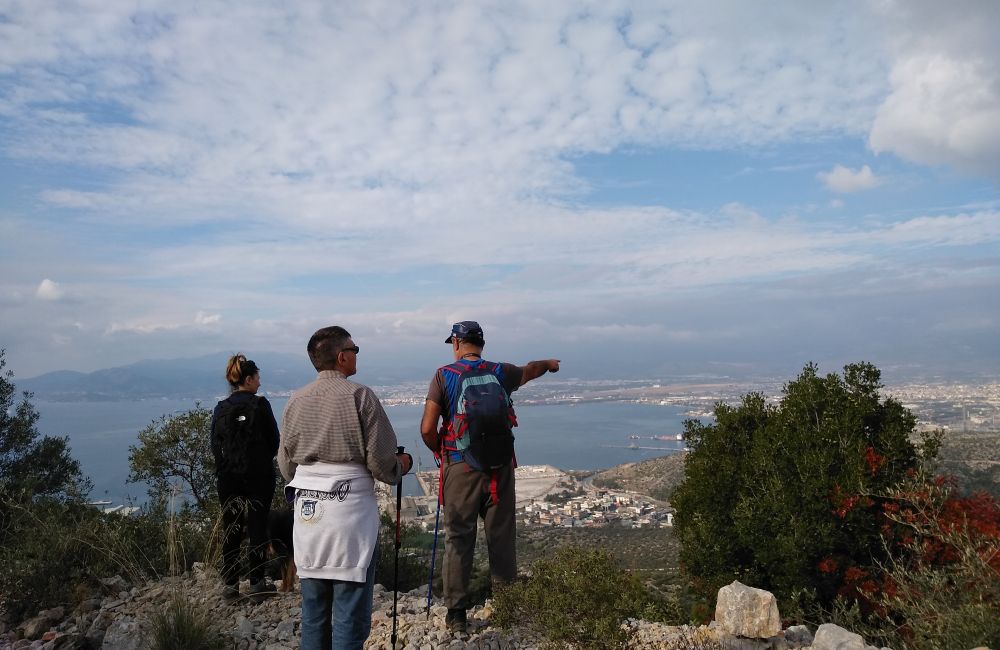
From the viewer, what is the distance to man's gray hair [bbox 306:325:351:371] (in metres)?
3.77

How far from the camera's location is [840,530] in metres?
6.50

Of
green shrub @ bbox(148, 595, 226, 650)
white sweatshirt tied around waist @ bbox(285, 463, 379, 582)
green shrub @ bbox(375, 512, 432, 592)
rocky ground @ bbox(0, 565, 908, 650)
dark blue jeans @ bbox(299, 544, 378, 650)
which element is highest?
white sweatshirt tied around waist @ bbox(285, 463, 379, 582)

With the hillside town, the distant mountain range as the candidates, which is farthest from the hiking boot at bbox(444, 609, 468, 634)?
the distant mountain range

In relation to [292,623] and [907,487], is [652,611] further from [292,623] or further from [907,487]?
[907,487]

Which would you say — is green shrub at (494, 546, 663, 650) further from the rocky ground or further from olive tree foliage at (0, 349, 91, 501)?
olive tree foliage at (0, 349, 91, 501)

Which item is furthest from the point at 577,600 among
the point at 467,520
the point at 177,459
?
the point at 177,459

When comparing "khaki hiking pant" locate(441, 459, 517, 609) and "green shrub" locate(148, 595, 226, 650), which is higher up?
"khaki hiking pant" locate(441, 459, 517, 609)

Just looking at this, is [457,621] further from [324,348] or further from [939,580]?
[939,580]

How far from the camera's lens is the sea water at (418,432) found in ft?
31.9

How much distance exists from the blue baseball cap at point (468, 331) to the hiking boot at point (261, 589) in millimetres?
2836

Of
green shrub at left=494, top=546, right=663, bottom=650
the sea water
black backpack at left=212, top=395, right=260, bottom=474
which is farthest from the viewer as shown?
the sea water

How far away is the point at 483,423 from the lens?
4.51 m

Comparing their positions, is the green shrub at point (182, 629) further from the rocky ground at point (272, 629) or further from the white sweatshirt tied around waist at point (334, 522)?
the white sweatshirt tied around waist at point (334, 522)

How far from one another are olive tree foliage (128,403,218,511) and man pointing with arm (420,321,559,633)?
15.7 feet
